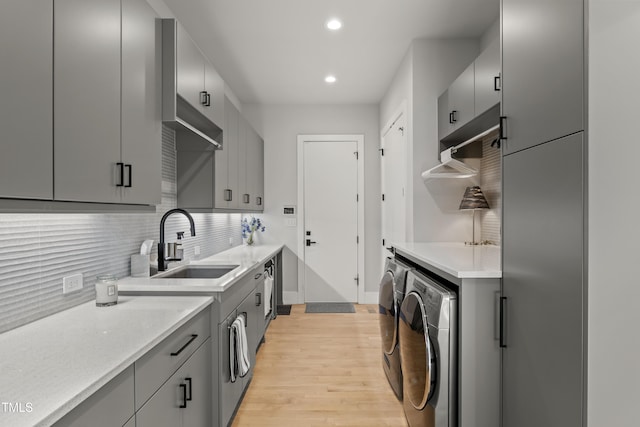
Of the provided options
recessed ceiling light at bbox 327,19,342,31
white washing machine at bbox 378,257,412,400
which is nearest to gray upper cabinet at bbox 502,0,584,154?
white washing machine at bbox 378,257,412,400

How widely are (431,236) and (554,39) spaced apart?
6.94 ft

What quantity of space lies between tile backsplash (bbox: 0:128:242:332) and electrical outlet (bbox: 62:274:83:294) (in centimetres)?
2

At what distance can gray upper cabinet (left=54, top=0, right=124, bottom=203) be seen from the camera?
113 centimetres

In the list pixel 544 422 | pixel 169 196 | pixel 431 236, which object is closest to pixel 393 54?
pixel 431 236

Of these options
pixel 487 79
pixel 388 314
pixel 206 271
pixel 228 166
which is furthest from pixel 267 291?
pixel 487 79

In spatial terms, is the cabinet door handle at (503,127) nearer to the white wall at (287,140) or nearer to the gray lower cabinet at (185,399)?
the gray lower cabinet at (185,399)

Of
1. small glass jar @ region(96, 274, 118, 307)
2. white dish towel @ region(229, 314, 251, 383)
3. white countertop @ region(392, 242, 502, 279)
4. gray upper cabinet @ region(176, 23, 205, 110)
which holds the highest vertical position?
gray upper cabinet @ region(176, 23, 205, 110)

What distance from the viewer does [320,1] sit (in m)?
2.62

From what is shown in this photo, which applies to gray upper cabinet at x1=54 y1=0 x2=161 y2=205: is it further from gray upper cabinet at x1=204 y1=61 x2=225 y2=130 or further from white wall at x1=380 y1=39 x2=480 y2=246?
white wall at x1=380 y1=39 x2=480 y2=246

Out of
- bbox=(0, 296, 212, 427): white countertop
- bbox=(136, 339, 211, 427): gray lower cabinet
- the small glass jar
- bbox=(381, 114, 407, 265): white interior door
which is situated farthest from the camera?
bbox=(381, 114, 407, 265): white interior door

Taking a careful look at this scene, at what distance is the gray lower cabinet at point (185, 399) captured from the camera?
50.2 inches

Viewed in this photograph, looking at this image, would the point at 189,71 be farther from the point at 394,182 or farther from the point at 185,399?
the point at 394,182

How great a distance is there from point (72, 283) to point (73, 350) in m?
0.65
